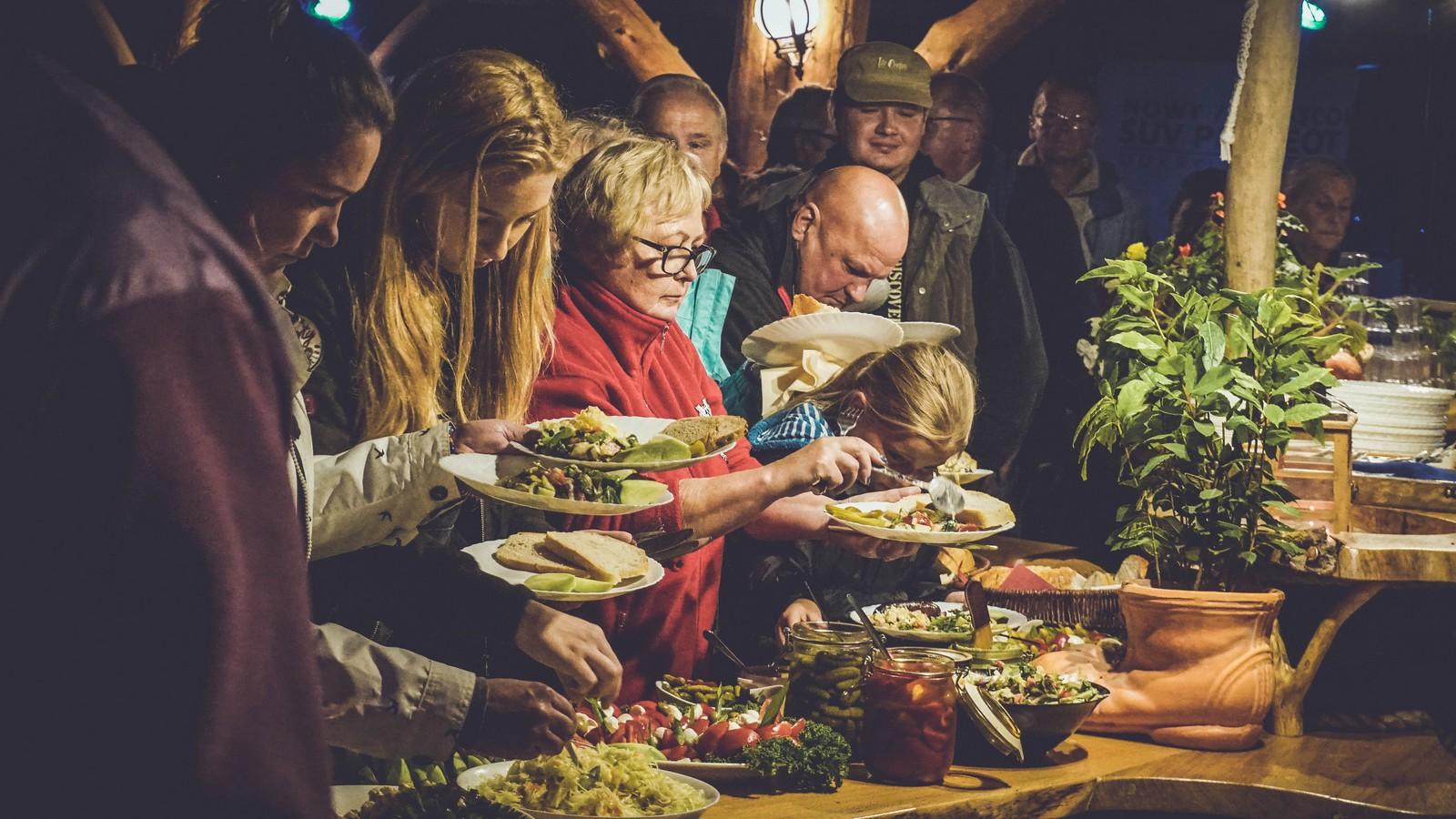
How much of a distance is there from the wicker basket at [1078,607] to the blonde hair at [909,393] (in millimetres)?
548

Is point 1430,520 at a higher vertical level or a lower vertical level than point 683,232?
lower

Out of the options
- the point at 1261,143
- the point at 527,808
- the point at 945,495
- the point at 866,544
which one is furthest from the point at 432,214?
the point at 1261,143

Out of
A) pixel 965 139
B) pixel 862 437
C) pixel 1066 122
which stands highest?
pixel 1066 122

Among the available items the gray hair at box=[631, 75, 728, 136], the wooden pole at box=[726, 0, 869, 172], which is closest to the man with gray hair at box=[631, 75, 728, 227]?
the gray hair at box=[631, 75, 728, 136]

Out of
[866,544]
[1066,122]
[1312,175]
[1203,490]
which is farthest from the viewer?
[1066,122]

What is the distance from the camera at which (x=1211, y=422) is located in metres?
2.91

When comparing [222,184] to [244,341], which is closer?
[244,341]

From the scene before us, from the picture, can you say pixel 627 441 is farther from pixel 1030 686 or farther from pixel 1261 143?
pixel 1261 143

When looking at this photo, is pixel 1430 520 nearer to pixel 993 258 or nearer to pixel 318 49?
pixel 993 258

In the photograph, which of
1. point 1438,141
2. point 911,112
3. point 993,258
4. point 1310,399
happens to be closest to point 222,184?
point 1310,399

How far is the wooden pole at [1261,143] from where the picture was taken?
11.9 ft

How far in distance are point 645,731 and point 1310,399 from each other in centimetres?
156

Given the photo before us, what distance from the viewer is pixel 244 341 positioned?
2.39 ft

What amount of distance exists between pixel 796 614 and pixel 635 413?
71 cm
